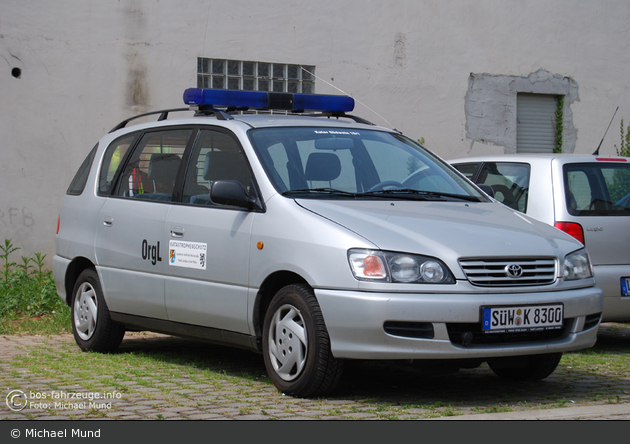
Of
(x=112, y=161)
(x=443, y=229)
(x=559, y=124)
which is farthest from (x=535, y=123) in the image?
(x=443, y=229)

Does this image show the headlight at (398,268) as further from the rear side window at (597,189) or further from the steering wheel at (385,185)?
the rear side window at (597,189)

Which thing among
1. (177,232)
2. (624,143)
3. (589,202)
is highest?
(624,143)

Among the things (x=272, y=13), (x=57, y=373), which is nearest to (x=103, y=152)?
(x=57, y=373)

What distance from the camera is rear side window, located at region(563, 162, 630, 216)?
744 centimetres

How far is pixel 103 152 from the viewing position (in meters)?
7.55

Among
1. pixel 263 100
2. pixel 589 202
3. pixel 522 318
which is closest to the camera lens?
pixel 522 318

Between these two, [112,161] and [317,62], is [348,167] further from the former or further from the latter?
[317,62]

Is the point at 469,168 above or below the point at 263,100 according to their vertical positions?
below

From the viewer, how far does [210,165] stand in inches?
245

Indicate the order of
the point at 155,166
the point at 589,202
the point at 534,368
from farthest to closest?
the point at 589,202 → the point at 155,166 → the point at 534,368

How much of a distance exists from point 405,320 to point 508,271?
2.32 feet

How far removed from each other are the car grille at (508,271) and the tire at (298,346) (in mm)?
914

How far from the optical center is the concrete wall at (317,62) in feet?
34.9

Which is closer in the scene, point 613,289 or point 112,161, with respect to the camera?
point 613,289
